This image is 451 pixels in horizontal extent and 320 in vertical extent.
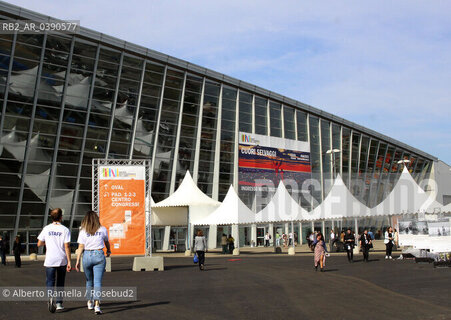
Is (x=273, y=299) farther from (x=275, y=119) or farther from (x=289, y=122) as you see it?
(x=289, y=122)

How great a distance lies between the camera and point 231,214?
105ft

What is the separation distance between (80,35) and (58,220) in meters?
30.2

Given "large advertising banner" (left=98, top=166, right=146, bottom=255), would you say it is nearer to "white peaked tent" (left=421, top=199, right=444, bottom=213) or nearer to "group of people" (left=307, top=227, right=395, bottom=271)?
"group of people" (left=307, top=227, right=395, bottom=271)

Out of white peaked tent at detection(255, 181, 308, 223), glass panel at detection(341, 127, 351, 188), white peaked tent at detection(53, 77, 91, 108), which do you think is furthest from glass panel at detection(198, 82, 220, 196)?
glass panel at detection(341, 127, 351, 188)

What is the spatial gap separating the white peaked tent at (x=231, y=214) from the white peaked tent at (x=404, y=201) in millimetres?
7727

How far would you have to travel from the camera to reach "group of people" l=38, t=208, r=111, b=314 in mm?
8469

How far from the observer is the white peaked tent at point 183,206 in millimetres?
33219

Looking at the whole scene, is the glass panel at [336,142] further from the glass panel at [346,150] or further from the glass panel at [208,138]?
the glass panel at [208,138]

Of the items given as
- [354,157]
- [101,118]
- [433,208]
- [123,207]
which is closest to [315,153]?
[354,157]

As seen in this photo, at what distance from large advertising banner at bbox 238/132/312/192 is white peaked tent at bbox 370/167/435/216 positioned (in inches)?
556

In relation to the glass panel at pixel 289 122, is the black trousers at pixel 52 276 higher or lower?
lower

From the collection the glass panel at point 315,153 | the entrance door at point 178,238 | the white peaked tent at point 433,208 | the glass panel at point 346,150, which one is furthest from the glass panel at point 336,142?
the white peaked tent at point 433,208

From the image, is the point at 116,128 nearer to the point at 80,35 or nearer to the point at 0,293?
the point at 80,35

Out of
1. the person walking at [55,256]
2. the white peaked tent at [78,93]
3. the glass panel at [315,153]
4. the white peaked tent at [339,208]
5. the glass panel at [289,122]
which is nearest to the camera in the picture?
the person walking at [55,256]
